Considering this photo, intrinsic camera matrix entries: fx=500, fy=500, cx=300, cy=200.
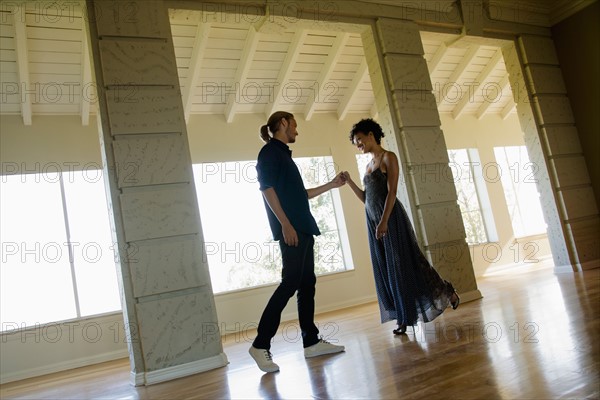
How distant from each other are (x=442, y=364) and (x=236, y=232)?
4.43m

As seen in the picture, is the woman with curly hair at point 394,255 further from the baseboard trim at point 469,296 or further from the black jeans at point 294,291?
the baseboard trim at point 469,296

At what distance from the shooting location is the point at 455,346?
254 centimetres

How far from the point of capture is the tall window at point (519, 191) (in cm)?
854

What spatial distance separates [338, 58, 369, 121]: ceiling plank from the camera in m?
6.34

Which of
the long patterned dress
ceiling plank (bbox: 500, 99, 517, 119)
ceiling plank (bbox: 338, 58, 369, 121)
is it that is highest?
ceiling plank (bbox: 338, 58, 369, 121)

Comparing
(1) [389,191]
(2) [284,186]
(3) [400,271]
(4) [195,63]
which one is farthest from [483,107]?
(2) [284,186]

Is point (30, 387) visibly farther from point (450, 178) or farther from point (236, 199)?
point (450, 178)

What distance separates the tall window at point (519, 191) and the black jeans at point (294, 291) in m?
6.55

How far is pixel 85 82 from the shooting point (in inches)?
202

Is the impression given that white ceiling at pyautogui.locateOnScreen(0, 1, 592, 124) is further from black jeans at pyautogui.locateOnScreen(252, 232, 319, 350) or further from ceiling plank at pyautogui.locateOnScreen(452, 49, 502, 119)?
black jeans at pyautogui.locateOnScreen(252, 232, 319, 350)

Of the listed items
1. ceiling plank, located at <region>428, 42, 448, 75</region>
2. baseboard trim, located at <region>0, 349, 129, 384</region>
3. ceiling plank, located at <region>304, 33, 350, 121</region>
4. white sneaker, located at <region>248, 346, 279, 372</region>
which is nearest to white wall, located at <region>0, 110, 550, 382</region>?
baseboard trim, located at <region>0, 349, 129, 384</region>

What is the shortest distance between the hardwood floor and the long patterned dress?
0.16 meters

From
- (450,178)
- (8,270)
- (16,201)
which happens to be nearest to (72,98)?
(16,201)

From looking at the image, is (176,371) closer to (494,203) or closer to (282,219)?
(282,219)
